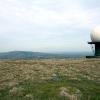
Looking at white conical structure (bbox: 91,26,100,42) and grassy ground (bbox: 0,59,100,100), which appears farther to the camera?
white conical structure (bbox: 91,26,100,42)

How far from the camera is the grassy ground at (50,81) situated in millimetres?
31375

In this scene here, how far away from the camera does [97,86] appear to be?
3566 cm

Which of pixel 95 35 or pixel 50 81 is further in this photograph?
pixel 95 35

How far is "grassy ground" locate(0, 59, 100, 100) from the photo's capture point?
31.4m

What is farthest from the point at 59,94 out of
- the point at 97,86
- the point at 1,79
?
the point at 1,79

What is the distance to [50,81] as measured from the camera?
37.3m

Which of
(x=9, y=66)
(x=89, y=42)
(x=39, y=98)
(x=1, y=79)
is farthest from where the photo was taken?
(x=89, y=42)

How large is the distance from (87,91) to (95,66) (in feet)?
52.2

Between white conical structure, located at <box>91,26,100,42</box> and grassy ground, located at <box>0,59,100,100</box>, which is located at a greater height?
white conical structure, located at <box>91,26,100,42</box>

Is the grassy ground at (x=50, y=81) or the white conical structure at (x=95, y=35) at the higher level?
the white conical structure at (x=95, y=35)

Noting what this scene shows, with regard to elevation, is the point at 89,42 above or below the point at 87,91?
above

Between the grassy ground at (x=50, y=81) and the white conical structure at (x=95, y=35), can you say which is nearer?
the grassy ground at (x=50, y=81)

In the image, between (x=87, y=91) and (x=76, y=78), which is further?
(x=76, y=78)

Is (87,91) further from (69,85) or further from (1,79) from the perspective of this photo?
(1,79)
